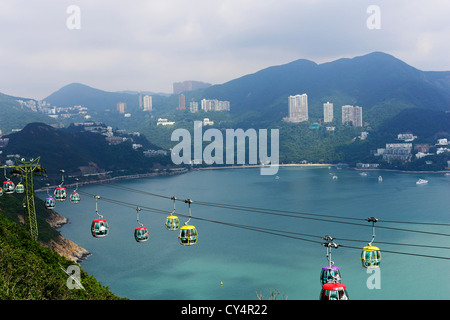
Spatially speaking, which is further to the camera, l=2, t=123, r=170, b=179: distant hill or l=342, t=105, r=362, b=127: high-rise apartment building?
l=342, t=105, r=362, b=127: high-rise apartment building

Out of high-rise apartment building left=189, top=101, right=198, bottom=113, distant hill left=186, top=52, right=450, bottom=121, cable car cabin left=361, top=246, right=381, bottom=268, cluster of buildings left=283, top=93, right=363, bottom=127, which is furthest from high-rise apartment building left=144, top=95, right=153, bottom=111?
cable car cabin left=361, top=246, right=381, bottom=268

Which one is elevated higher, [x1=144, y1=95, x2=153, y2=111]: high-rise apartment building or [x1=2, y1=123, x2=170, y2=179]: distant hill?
[x1=144, y1=95, x2=153, y2=111]: high-rise apartment building

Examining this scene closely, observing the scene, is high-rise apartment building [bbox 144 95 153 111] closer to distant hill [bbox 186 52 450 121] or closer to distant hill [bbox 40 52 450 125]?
distant hill [bbox 40 52 450 125]

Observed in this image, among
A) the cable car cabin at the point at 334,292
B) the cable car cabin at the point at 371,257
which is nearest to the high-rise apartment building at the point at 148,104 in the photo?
the cable car cabin at the point at 371,257

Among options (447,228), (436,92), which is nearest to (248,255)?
(447,228)

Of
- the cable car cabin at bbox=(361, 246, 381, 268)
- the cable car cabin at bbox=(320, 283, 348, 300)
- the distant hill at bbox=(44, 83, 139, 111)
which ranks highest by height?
the distant hill at bbox=(44, 83, 139, 111)

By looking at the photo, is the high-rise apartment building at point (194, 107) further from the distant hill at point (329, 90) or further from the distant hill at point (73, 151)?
the distant hill at point (73, 151)

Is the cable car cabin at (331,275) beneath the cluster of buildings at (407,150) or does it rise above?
above
